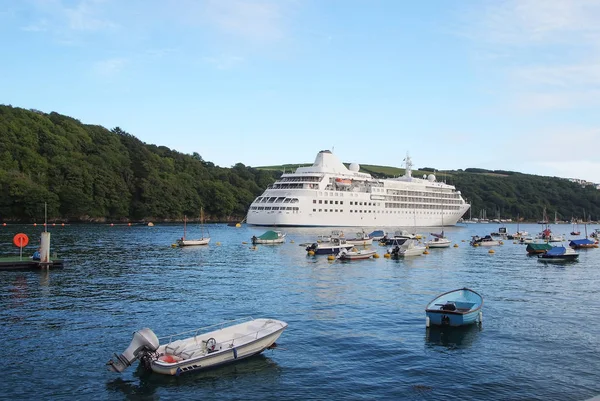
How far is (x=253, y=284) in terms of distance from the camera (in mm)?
39938

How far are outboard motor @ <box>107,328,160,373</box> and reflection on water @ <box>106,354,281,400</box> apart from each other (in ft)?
1.58

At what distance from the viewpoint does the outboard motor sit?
1822 cm

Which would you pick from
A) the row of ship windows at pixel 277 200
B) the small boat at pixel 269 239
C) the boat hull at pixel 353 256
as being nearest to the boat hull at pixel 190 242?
the small boat at pixel 269 239

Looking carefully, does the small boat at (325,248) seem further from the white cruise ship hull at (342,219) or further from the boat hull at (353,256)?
the white cruise ship hull at (342,219)

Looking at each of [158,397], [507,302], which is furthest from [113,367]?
[507,302]

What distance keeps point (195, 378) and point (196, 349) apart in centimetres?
152

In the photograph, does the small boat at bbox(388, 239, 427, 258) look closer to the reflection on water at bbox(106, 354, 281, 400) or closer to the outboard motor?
the reflection on water at bbox(106, 354, 281, 400)

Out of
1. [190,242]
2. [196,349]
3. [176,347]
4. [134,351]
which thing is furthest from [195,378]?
[190,242]

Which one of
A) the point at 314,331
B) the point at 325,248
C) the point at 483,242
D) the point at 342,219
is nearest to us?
the point at 314,331

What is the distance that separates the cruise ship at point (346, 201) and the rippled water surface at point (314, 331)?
229 ft

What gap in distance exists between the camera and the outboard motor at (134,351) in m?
18.2

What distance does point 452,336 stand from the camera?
975 inches

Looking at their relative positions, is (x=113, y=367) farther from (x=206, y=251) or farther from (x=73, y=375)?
(x=206, y=251)

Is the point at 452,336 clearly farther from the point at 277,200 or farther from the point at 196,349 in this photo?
the point at 277,200
